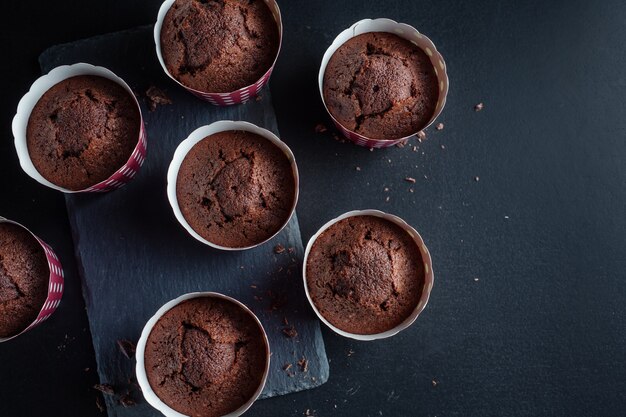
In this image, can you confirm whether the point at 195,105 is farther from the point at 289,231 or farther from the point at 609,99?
the point at 609,99

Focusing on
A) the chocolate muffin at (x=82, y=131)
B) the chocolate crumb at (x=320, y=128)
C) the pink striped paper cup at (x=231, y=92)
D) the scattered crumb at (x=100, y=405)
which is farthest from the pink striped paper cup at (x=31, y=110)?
the scattered crumb at (x=100, y=405)

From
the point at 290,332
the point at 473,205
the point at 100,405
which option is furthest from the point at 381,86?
the point at 100,405

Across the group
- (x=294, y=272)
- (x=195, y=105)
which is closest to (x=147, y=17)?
(x=195, y=105)

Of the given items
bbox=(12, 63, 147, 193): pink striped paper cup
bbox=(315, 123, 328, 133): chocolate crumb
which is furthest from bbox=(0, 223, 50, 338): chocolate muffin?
bbox=(315, 123, 328, 133): chocolate crumb

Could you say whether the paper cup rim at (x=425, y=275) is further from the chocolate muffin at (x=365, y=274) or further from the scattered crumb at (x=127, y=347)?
the scattered crumb at (x=127, y=347)

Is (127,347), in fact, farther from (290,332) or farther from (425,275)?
(425,275)

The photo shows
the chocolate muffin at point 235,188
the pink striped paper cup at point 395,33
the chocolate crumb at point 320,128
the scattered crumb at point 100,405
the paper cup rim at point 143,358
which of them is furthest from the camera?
the chocolate crumb at point 320,128

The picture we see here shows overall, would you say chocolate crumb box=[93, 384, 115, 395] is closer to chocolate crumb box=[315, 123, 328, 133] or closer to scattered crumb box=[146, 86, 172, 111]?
scattered crumb box=[146, 86, 172, 111]
